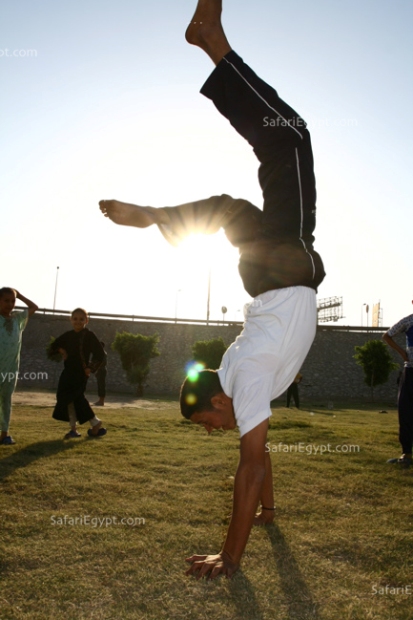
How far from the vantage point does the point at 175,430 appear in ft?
31.9

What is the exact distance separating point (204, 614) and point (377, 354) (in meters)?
33.7

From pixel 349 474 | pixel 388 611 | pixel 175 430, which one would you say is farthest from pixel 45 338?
pixel 388 611

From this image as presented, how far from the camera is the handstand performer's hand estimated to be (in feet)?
9.09

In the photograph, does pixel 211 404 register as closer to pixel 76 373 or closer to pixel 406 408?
pixel 406 408

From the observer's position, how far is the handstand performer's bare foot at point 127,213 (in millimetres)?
2566

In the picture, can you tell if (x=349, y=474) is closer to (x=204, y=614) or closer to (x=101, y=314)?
(x=204, y=614)

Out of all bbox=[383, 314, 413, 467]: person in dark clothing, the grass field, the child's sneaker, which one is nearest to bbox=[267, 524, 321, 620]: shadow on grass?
the grass field

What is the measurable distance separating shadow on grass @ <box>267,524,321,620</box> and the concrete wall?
34.6 metres

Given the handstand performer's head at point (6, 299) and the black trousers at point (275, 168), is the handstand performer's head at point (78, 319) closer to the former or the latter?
the handstand performer's head at point (6, 299)

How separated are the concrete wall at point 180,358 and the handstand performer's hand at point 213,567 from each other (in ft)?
115
